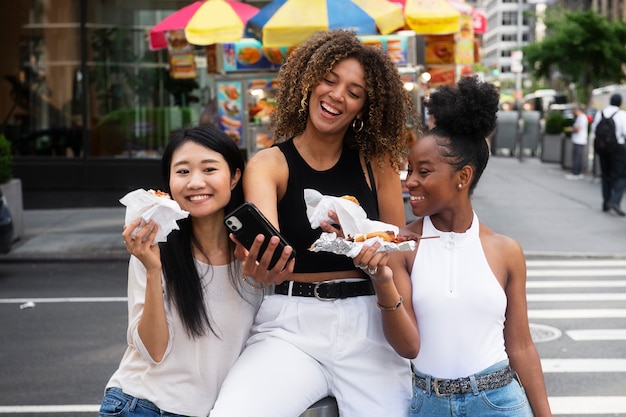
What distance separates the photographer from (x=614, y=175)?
629 inches

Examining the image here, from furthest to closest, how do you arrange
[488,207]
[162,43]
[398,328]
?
[488,207]
[162,43]
[398,328]

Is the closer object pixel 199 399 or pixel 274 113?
pixel 199 399

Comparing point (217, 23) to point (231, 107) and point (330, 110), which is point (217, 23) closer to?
point (231, 107)

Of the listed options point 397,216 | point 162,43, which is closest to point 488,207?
point 162,43

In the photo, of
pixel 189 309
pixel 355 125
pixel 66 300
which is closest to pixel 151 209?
pixel 189 309

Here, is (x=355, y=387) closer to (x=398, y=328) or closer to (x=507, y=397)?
(x=398, y=328)

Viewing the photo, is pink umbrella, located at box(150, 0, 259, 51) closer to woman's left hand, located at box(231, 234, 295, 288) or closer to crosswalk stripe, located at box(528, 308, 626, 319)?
crosswalk stripe, located at box(528, 308, 626, 319)

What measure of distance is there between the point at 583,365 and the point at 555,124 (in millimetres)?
21373

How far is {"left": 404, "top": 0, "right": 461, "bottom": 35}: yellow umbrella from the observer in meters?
11.4

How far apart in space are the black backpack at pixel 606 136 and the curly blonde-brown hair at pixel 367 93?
13534 millimetres

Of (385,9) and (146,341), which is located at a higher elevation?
(385,9)

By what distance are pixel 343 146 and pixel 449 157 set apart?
1.71ft

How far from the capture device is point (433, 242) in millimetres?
3062

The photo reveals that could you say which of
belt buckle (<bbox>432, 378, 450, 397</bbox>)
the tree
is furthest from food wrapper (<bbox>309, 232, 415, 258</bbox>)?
the tree
